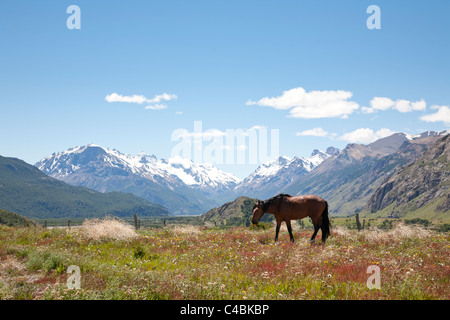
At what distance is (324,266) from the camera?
484 inches

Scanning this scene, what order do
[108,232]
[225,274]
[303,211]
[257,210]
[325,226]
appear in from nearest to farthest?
[225,274] < [325,226] < [303,211] < [108,232] < [257,210]

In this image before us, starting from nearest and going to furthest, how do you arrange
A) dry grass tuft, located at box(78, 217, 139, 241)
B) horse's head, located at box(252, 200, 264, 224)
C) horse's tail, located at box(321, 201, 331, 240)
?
1. horse's tail, located at box(321, 201, 331, 240)
2. dry grass tuft, located at box(78, 217, 139, 241)
3. horse's head, located at box(252, 200, 264, 224)

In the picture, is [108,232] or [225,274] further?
[108,232]

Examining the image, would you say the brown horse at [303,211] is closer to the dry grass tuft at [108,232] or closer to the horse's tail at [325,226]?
the horse's tail at [325,226]

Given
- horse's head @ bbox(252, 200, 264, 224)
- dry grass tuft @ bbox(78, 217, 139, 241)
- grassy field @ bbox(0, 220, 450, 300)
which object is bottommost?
dry grass tuft @ bbox(78, 217, 139, 241)

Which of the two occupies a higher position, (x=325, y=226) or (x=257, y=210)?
(x=257, y=210)
